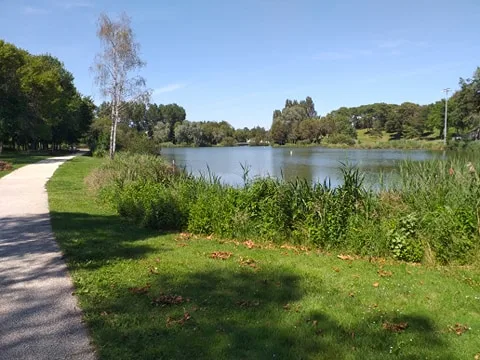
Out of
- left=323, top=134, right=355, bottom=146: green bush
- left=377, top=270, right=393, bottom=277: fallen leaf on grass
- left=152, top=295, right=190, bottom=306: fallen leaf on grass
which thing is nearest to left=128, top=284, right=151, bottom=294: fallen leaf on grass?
left=152, top=295, right=190, bottom=306: fallen leaf on grass

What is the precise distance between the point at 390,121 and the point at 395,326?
107998 millimetres

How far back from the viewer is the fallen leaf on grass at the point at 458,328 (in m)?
Answer: 3.73

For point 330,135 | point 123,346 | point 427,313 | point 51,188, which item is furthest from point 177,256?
point 330,135

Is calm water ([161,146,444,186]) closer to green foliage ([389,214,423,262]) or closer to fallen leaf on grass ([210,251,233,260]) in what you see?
green foliage ([389,214,423,262])

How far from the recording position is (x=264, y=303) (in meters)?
4.31

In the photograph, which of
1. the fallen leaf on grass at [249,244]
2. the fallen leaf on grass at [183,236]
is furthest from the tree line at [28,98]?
the fallen leaf on grass at [249,244]

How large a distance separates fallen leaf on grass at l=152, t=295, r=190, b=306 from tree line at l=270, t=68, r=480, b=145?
69.5 m

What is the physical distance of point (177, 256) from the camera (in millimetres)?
6148

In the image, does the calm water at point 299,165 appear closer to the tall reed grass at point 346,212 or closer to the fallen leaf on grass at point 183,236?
the tall reed grass at point 346,212

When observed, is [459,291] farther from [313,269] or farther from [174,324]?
[174,324]

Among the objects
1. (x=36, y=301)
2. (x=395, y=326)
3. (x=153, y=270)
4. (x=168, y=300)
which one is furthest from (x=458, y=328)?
(x=36, y=301)

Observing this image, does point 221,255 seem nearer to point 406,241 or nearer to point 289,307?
point 289,307

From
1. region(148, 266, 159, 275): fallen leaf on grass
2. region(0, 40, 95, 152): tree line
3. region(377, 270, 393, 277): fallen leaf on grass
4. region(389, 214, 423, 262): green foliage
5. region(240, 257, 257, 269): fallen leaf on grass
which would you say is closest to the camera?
region(148, 266, 159, 275): fallen leaf on grass

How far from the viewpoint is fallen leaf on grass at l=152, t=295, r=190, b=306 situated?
13.9ft
